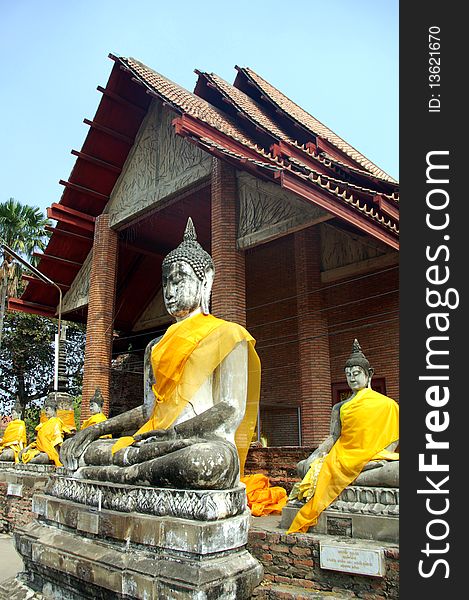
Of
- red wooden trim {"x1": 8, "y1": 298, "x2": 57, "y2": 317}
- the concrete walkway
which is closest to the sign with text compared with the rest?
the concrete walkway

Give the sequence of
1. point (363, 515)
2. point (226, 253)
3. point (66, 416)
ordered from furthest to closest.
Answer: point (66, 416) < point (226, 253) < point (363, 515)

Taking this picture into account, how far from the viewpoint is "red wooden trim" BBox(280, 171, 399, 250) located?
7.19 meters

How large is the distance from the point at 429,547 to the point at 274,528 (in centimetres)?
264

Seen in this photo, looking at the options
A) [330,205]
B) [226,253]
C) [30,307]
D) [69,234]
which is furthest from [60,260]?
[330,205]

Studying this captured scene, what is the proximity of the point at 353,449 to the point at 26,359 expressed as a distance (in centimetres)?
1970

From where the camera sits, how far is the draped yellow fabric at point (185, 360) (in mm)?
3014

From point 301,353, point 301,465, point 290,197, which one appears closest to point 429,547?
point 301,465

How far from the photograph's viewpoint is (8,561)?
6121 millimetres

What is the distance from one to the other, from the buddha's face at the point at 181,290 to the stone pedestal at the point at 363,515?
2.25 metres

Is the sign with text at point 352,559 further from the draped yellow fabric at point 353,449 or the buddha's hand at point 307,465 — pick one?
the buddha's hand at point 307,465

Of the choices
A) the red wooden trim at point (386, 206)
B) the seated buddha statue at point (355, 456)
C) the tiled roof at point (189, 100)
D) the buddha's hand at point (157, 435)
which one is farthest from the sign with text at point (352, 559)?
the tiled roof at point (189, 100)

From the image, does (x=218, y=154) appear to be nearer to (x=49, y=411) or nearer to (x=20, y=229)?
(x=49, y=411)

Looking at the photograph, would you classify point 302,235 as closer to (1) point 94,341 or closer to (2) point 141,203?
(2) point 141,203

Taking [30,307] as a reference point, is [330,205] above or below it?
above
